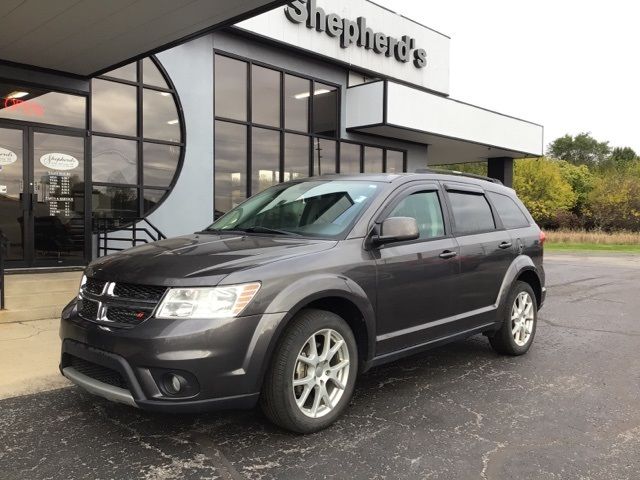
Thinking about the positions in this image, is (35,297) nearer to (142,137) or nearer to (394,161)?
(142,137)

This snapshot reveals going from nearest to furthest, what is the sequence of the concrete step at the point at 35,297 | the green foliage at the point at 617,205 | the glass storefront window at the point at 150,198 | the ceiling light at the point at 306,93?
the concrete step at the point at 35,297 < the glass storefront window at the point at 150,198 < the ceiling light at the point at 306,93 < the green foliage at the point at 617,205

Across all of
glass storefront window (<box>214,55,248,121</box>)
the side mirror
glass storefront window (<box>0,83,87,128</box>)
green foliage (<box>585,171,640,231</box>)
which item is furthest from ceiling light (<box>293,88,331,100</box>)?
green foliage (<box>585,171,640,231</box>)

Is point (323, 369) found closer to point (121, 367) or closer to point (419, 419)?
point (419, 419)

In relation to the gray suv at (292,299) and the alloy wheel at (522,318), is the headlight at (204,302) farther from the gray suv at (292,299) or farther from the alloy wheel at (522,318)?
the alloy wheel at (522,318)

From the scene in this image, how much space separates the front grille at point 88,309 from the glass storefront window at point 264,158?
33.2 feet

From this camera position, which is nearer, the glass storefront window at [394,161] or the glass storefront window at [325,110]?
the glass storefront window at [325,110]

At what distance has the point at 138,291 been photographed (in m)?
3.38

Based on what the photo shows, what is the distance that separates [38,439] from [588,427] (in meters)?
3.72

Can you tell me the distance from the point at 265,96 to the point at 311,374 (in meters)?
11.6

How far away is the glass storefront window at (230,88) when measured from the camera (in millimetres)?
13047

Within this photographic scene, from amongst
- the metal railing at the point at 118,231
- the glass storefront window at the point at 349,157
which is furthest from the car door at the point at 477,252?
the glass storefront window at the point at 349,157

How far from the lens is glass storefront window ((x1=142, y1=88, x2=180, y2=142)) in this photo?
11.6m

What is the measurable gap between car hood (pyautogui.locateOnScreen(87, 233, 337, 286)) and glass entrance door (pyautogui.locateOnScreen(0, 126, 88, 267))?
6573mm

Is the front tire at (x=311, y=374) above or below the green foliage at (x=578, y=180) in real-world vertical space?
below
